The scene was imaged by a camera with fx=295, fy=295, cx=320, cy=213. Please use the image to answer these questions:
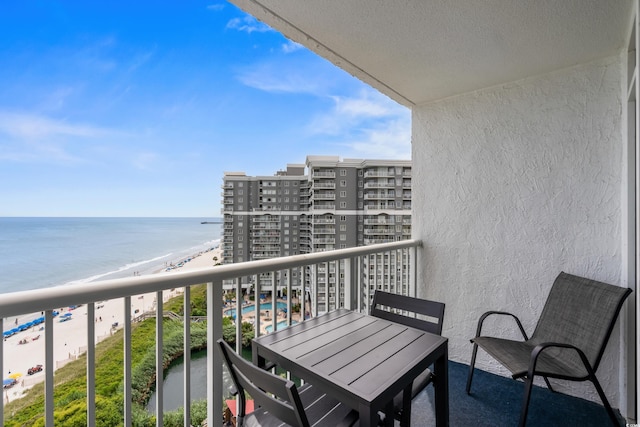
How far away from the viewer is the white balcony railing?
106 cm

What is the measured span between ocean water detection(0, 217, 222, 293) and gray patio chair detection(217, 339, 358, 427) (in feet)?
5.11

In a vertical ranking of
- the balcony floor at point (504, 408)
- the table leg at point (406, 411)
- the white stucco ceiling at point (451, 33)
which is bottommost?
the balcony floor at point (504, 408)

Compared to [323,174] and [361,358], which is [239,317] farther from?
[323,174]

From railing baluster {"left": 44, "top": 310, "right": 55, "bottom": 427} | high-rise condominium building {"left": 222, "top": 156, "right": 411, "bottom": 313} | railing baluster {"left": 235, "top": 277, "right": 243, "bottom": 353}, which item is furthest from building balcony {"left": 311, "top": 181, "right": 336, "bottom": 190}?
railing baluster {"left": 44, "top": 310, "right": 55, "bottom": 427}

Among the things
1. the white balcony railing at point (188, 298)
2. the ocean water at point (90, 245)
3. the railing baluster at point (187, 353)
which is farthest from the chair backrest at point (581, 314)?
the ocean water at point (90, 245)

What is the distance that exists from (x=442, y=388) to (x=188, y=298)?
1461 millimetres

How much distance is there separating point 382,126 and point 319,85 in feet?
8.41

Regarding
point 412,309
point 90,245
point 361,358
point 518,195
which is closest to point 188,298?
point 361,358

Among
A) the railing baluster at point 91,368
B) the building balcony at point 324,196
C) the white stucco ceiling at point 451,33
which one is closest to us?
the railing baluster at point 91,368

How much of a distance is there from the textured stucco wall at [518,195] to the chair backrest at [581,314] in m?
0.21

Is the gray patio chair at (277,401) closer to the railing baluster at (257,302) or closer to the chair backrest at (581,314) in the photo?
the railing baluster at (257,302)

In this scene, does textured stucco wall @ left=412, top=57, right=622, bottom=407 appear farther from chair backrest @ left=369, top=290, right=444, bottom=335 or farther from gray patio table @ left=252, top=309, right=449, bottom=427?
gray patio table @ left=252, top=309, right=449, bottom=427

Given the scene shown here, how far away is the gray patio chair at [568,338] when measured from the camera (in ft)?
6.12

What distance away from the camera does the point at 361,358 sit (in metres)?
1.37
